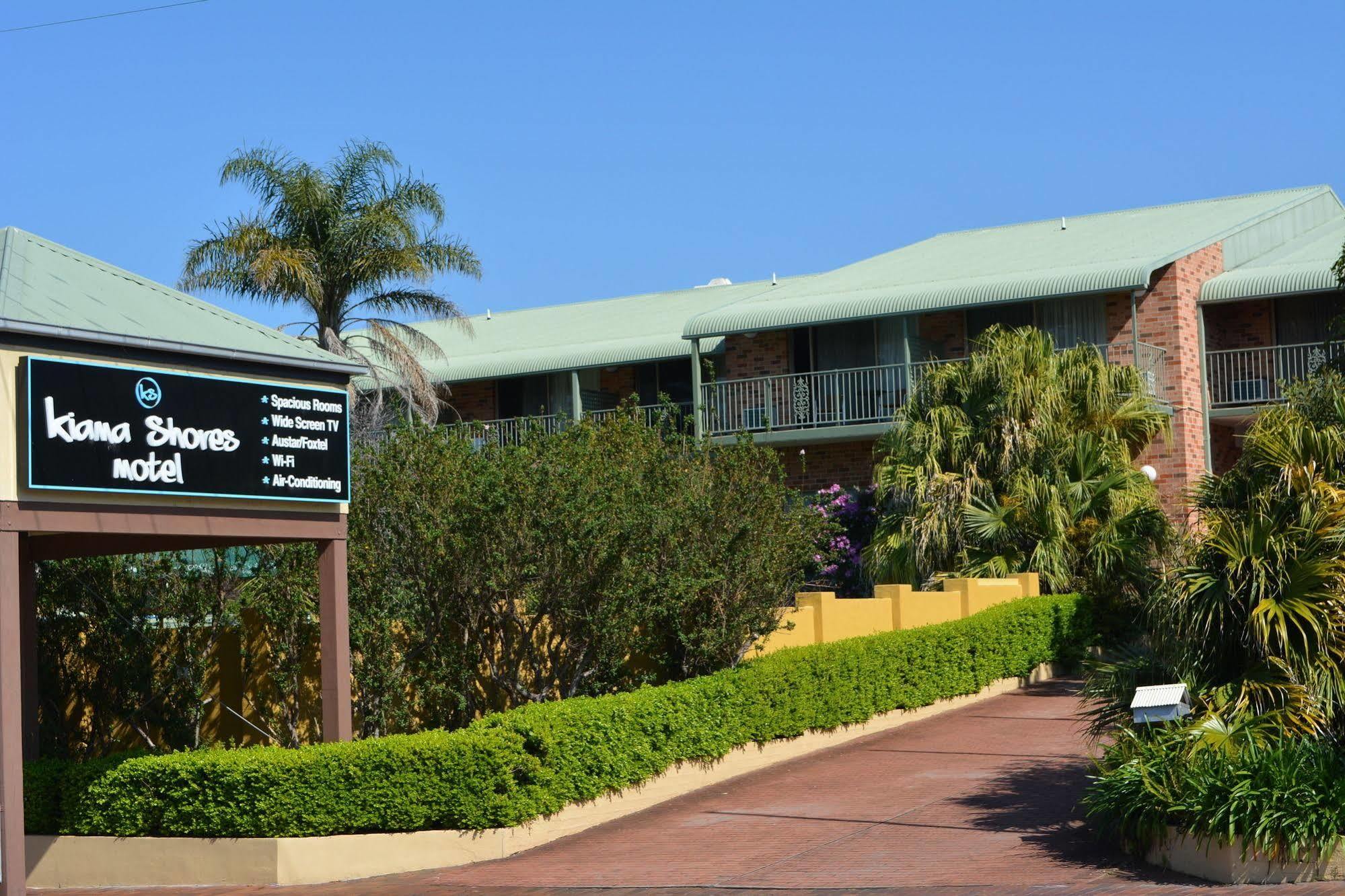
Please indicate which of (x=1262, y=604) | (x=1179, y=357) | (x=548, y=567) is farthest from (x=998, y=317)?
(x=1262, y=604)

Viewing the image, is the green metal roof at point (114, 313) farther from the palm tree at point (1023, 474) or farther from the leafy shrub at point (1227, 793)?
the palm tree at point (1023, 474)

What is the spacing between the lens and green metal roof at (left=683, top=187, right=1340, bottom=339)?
84.1ft

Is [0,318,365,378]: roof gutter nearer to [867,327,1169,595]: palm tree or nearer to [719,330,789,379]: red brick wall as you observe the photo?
[867,327,1169,595]: palm tree

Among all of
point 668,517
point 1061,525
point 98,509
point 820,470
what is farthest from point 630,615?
point 820,470

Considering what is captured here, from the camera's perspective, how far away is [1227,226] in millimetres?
27781

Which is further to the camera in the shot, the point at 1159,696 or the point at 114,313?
the point at 114,313

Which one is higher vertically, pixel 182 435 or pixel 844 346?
pixel 844 346

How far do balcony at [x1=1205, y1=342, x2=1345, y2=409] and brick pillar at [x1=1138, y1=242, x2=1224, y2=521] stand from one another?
1.82ft

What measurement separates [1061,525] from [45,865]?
43.7ft

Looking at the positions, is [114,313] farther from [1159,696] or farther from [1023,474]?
[1023,474]

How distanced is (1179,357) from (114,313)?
1843 cm

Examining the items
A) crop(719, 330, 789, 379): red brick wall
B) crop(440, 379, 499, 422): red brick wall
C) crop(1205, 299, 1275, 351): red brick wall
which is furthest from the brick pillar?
crop(440, 379, 499, 422): red brick wall

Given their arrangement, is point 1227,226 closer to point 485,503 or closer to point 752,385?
point 752,385

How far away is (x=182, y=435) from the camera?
1102cm
